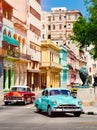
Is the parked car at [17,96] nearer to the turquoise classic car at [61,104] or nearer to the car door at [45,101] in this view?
the car door at [45,101]

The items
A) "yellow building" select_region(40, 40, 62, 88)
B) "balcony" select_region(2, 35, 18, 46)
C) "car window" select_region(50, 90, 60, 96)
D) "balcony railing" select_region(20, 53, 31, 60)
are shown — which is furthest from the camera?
"yellow building" select_region(40, 40, 62, 88)

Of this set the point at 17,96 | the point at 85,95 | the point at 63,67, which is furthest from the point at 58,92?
the point at 63,67

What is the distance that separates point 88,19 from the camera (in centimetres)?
5428

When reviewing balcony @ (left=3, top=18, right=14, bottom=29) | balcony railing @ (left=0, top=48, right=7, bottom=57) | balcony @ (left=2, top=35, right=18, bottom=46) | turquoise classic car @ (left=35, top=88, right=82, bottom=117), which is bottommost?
turquoise classic car @ (left=35, top=88, right=82, bottom=117)

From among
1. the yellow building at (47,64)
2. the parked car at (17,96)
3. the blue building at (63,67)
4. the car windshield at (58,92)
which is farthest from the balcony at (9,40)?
the blue building at (63,67)

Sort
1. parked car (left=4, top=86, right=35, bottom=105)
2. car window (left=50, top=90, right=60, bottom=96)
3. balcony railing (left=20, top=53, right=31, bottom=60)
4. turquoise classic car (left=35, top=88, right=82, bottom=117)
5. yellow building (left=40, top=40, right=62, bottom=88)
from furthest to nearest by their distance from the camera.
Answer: yellow building (left=40, top=40, right=62, bottom=88) < balcony railing (left=20, top=53, right=31, bottom=60) < parked car (left=4, top=86, right=35, bottom=105) < car window (left=50, top=90, right=60, bottom=96) < turquoise classic car (left=35, top=88, right=82, bottom=117)

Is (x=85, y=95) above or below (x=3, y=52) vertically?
below

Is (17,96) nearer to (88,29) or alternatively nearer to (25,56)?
(88,29)

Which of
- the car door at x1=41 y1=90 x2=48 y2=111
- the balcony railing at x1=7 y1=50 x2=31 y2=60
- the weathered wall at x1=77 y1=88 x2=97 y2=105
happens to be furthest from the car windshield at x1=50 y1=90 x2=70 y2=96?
the balcony railing at x1=7 y1=50 x2=31 y2=60

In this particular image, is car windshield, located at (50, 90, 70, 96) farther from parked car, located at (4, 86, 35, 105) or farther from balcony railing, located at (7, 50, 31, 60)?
balcony railing, located at (7, 50, 31, 60)

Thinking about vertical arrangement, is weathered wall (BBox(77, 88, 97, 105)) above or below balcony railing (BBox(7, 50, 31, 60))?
below

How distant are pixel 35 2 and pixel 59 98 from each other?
54.9 metres

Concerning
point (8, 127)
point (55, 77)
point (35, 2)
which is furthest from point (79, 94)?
point (55, 77)

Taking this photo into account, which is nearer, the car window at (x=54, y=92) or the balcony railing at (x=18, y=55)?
the car window at (x=54, y=92)
